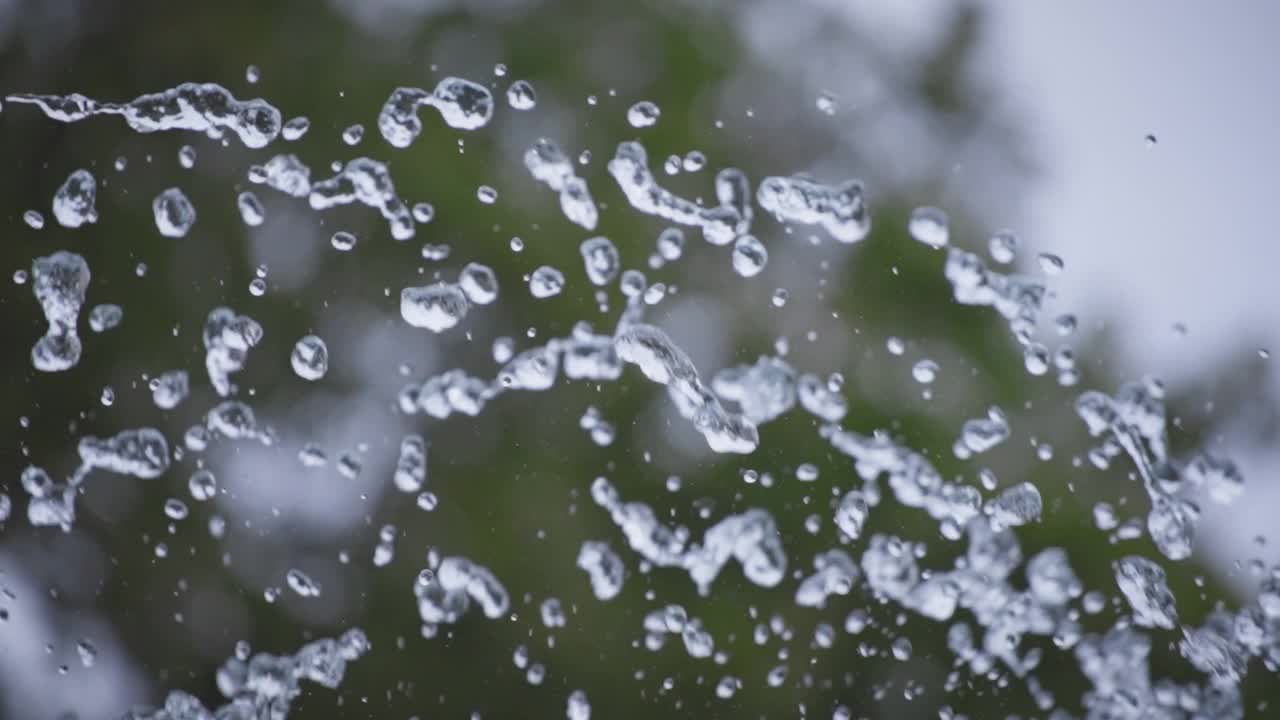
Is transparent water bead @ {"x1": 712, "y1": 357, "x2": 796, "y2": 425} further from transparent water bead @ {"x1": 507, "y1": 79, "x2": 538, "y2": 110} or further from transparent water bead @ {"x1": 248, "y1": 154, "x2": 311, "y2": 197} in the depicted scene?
transparent water bead @ {"x1": 248, "y1": 154, "x2": 311, "y2": 197}

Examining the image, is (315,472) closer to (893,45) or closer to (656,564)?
(656,564)

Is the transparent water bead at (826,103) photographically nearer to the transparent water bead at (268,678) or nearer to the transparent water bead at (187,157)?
the transparent water bead at (187,157)

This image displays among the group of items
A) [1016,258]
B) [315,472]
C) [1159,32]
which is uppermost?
[1159,32]

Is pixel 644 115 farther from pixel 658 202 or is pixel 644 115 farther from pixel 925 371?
pixel 925 371

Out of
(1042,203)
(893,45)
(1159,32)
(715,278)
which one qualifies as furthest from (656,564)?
(1159,32)

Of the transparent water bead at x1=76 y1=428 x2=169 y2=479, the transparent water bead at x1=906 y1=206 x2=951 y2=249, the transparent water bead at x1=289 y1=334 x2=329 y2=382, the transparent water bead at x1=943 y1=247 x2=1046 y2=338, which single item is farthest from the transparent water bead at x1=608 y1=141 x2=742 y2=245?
the transparent water bead at x1=76 y1=428 x2=169 y2=479

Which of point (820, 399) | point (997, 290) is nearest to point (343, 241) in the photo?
point (820, 399)
